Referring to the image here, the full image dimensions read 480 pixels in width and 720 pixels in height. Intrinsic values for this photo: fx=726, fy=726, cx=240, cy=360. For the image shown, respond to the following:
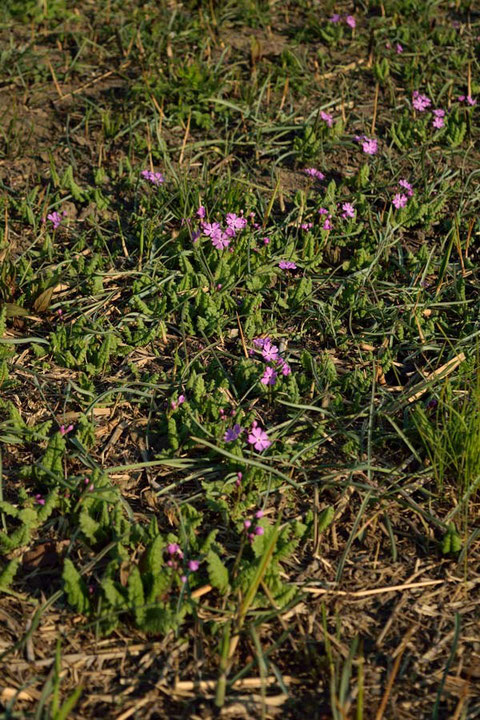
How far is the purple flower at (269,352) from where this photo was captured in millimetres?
2979

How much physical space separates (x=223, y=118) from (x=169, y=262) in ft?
3.87

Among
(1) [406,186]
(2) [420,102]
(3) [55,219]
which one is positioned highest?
(2) [420,102]

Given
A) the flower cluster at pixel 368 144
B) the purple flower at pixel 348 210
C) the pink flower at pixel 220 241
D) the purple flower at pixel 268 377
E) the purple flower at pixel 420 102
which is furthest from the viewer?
the purple flower at pixel 420 102

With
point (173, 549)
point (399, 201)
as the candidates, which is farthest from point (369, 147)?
point (173, 549)

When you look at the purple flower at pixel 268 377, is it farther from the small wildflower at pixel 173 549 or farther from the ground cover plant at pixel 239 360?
the small wildflower at pixel 173 549

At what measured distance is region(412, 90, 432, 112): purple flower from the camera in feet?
13.8

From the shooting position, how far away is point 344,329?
3.25 m

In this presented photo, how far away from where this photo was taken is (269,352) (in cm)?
299

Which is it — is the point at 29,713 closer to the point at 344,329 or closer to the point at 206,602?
the point at 206,602

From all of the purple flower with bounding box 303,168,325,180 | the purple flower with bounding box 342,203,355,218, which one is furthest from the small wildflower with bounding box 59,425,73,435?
the purple flower with bounding box 303,168,325,180

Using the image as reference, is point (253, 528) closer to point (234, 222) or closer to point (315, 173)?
point (234, 222)

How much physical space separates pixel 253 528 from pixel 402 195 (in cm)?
211

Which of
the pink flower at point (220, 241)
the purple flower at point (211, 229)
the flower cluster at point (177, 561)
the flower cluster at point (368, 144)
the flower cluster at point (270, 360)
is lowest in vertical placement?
the flower cluster at point (177, 561)

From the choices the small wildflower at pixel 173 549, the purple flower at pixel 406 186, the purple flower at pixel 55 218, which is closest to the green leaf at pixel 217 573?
the small wildflower at pixel 173 549
